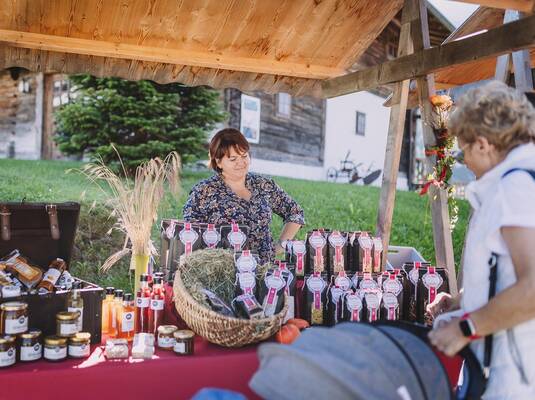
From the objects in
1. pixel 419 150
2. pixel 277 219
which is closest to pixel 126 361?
pixel 277 219

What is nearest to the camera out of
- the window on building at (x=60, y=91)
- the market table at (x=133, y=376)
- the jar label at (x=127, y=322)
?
the market table at (x=133, y=376)

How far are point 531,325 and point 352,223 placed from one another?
807 cm

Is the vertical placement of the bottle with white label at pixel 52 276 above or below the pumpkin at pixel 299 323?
above

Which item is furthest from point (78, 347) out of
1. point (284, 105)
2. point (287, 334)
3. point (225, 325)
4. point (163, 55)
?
point (284, 105)

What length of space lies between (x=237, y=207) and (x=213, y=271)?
3.15ft

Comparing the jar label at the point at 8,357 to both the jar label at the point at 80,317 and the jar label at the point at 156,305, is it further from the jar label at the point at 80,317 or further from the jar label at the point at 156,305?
the jar label at the point at 156,305

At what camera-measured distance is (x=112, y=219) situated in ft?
23.7

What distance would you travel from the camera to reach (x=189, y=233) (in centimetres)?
296

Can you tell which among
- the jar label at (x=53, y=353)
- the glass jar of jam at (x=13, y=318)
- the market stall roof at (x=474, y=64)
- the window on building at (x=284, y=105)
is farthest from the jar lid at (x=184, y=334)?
the window on building at (x=284, y=105)

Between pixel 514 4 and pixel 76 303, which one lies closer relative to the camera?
pixel 76 303

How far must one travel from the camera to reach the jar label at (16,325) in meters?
2.18

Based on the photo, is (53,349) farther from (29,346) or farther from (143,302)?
(143,302)

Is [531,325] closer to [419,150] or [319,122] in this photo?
[319,122]

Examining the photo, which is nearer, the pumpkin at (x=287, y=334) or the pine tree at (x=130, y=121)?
the pumpkin at (x=287, y=334)
